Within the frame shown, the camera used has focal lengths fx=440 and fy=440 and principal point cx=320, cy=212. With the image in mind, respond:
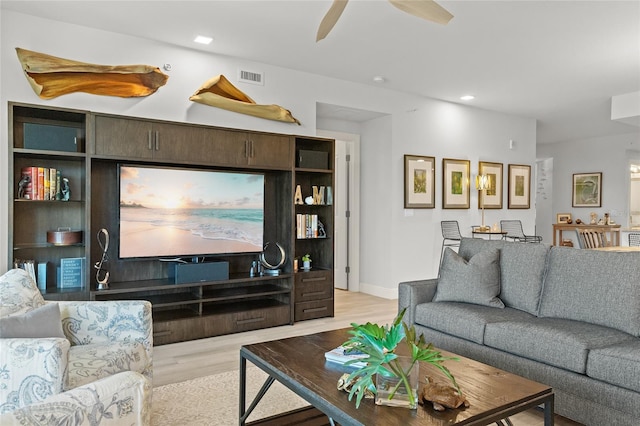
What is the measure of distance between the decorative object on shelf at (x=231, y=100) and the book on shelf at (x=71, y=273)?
6.07 feet

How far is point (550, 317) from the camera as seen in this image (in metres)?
2.91

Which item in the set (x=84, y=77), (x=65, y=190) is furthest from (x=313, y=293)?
(x=84, y=77)

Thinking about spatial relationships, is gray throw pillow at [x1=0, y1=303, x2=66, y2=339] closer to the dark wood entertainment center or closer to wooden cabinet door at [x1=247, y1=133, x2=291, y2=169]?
the dark wood entertainment center

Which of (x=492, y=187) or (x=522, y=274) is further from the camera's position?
(x=492, y=187)

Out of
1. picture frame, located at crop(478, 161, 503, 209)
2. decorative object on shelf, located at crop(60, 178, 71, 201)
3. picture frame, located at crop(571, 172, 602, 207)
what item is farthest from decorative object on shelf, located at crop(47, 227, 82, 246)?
picture frame, located at crop(571, 172, 602, 207)

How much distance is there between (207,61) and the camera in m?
4.52

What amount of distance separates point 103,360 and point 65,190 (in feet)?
6.94

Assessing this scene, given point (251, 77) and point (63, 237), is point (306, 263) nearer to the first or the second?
point (251, 77)

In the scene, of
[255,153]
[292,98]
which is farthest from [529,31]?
[255,153]

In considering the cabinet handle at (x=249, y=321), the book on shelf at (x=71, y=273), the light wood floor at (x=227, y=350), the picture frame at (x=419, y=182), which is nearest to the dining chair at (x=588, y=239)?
the picture frame at (x=419, y=182)

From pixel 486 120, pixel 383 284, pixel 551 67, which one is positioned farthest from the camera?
pixel 486 120

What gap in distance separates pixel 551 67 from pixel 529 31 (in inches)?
49.2

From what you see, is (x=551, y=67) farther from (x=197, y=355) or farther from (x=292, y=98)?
(x=197, y=355)

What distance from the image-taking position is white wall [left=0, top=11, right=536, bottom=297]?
3.75 metres
